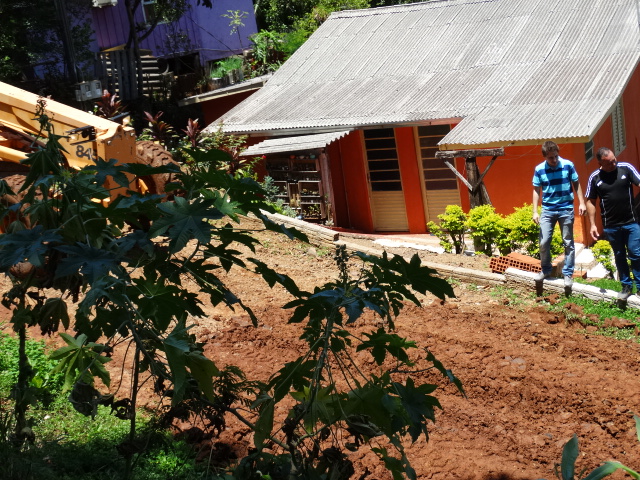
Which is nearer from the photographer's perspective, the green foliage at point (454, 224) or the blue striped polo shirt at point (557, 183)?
the blue striped polo shirt at point (557, 183)

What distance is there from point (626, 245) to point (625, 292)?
0.56m

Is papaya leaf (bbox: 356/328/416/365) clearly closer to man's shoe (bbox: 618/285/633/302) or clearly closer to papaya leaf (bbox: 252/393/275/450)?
papaya leaf (bbox: 252/393/275/450)

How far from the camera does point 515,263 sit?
11.1 meters

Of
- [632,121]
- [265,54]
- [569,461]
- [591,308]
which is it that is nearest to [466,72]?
[632,121]

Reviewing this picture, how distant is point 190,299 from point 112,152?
21.6 ft

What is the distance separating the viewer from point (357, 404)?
364 centimetres

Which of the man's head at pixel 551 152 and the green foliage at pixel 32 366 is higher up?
the man's head at pixel 551 152

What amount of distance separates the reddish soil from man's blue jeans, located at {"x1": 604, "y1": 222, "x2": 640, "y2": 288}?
2.95ft

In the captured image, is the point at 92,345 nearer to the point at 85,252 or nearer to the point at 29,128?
the point at 85,252

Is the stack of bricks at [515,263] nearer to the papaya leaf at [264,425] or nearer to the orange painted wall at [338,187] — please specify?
the orange painted wall at [338,187]

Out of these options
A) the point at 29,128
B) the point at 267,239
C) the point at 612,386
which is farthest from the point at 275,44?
the point at 612,386

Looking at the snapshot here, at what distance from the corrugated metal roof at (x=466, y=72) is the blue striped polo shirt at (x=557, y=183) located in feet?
15.1

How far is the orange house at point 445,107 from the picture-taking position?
1577cm

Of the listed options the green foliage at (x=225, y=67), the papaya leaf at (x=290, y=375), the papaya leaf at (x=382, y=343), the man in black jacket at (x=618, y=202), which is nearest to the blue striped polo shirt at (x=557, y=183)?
the man in black jacket at (x=618, y=202)
